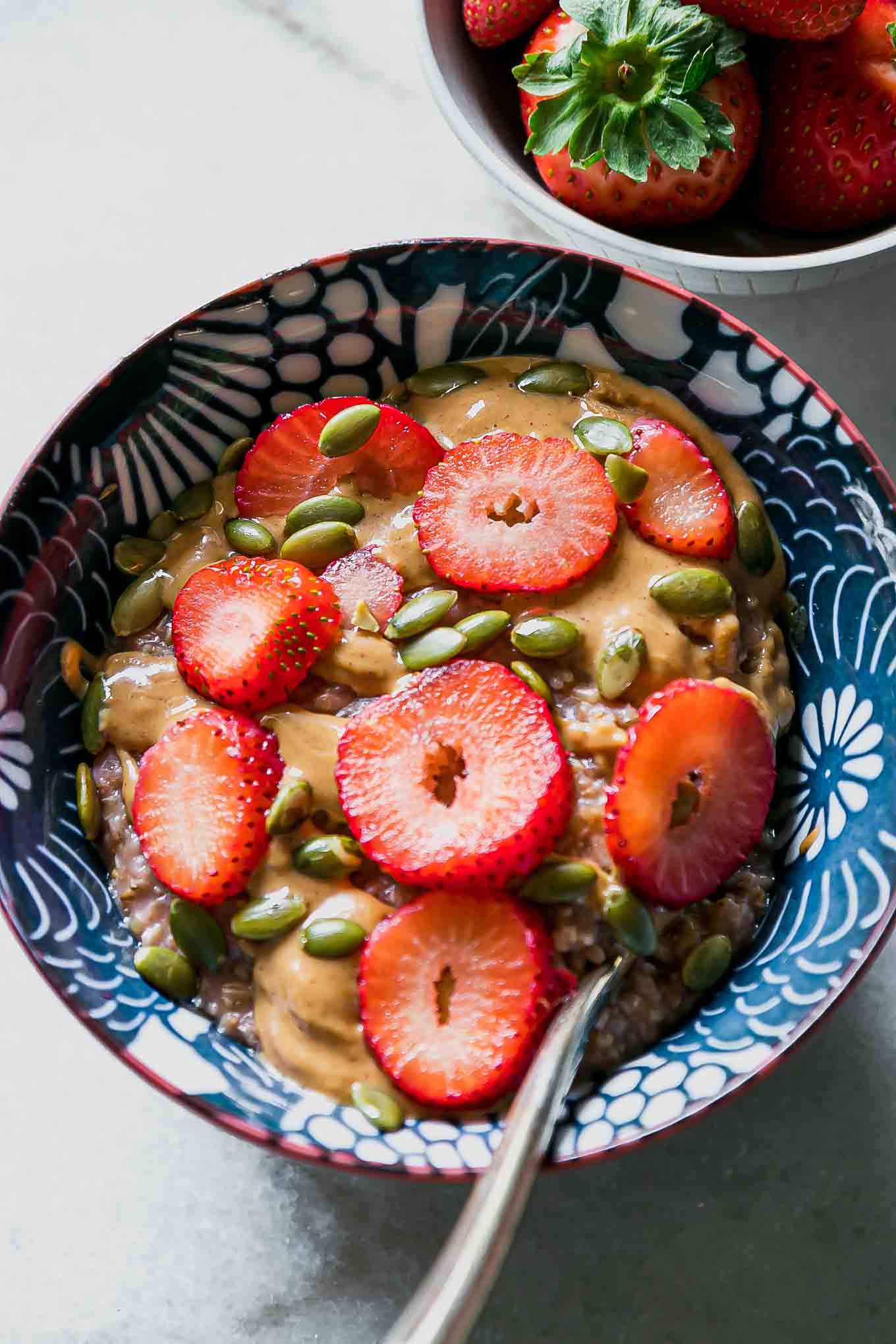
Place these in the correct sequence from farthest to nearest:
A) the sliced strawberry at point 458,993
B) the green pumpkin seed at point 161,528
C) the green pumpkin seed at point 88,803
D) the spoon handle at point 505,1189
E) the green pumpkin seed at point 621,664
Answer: the green pumpkin seed at point 161,528 → the green pumpkin seed at point 88,803 → the green pumpkin seed at point 621,664 → the sliced strawberry at point 458,993 → the spoon handle at point 505,1189

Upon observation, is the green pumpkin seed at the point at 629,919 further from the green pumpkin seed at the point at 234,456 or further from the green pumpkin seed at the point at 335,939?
the green pumpkin seed at the point at 234,456

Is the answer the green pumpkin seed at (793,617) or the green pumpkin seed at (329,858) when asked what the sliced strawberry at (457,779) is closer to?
the green pumpkin seed at (329,858)

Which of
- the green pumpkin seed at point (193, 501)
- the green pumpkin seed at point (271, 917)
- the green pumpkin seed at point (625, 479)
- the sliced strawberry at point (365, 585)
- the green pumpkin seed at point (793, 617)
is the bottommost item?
the green pumpkin seed at point (271, 917)

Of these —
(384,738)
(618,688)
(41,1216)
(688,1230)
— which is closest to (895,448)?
(618,688)

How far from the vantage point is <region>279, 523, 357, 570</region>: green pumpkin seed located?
75.5 inches

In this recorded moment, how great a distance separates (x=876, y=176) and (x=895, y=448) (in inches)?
16.4

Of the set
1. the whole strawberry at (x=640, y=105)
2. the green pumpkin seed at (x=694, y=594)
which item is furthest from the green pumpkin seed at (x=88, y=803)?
the whole strawberry at (x=640, y=105)

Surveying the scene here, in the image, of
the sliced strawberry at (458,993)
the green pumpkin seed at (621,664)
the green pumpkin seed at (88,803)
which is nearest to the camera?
the sliced strawberry at (458,993)

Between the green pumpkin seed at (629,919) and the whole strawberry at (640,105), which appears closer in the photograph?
the green pumpkin seed at (629,919)

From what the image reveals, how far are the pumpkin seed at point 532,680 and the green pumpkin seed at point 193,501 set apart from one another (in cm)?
53

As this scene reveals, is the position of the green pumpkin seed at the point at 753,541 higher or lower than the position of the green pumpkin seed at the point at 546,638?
higher

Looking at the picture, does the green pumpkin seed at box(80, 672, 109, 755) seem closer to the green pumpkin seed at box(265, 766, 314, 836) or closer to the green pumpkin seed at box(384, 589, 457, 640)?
the green pumpkin seed at box(265, 766, 314, 836)

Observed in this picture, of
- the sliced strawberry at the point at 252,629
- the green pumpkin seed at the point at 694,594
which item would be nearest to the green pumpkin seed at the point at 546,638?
the green pumpkin seed at the point at 694,594

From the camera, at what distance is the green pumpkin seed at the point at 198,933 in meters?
1.80
